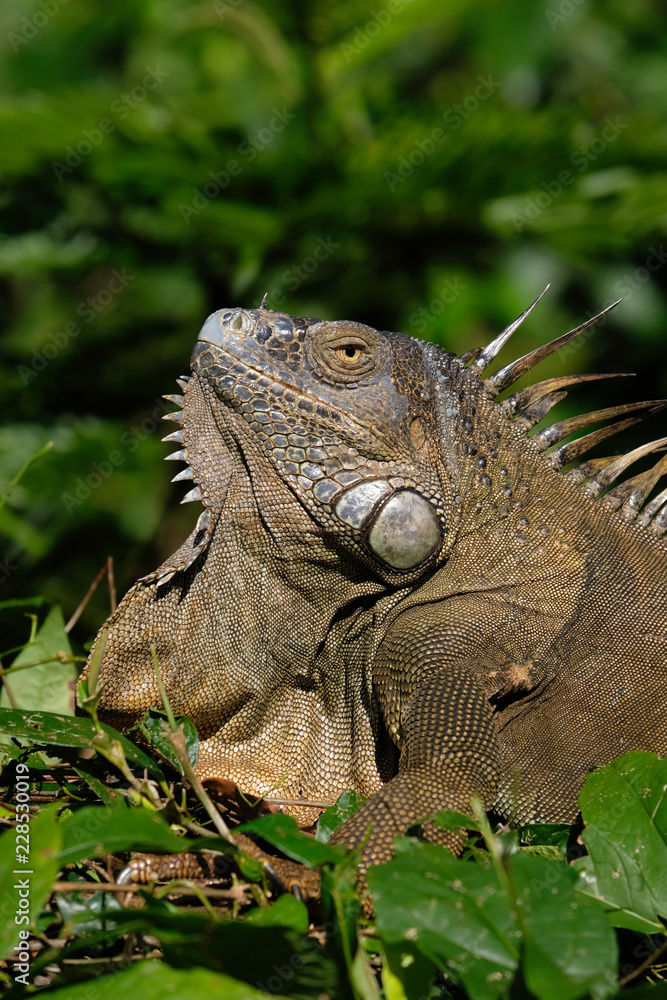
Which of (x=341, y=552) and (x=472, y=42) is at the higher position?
(x=472, y=42)

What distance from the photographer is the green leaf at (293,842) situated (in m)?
2.18

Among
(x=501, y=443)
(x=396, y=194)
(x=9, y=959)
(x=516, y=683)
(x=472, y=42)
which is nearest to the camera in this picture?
(x=9, y=959)

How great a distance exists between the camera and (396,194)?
595cm

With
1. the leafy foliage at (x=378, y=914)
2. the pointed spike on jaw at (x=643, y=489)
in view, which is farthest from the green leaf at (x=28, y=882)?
the pointed spike on jaw at (x=643, y=489)

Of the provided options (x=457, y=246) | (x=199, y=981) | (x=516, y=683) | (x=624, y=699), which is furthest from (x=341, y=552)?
(x=457, y=246)

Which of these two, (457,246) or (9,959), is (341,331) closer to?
(9,959)

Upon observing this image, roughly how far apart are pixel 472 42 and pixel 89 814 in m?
7.09

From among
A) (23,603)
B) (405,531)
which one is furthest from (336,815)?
(23,603)

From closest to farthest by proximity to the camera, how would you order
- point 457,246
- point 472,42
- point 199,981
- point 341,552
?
1. point 199,981
2. point 341,552
3. point 457,246
4. point 472,42

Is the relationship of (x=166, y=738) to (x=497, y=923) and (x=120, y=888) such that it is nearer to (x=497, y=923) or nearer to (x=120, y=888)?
(x=120, y=888)
